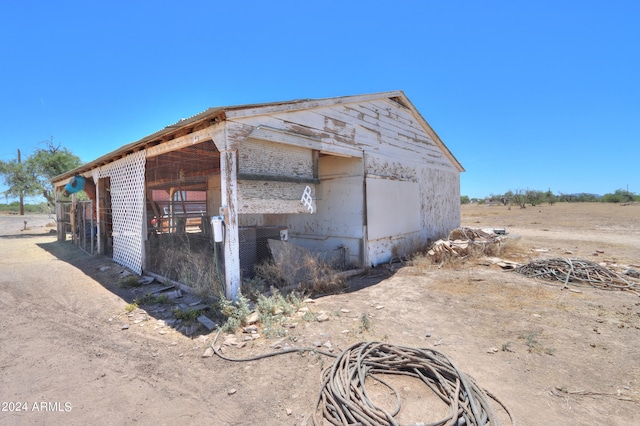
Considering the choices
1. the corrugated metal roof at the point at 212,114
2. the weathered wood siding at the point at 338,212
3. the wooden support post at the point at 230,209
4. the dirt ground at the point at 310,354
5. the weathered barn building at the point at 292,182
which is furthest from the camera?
the weathered wood siding at the point at 338,212

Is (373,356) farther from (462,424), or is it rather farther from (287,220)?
(287,220)

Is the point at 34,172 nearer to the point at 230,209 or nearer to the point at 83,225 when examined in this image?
the point at 83,225

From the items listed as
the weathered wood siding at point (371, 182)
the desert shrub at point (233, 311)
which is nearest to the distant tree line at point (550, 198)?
the weathered wood siding at point (371, 182)

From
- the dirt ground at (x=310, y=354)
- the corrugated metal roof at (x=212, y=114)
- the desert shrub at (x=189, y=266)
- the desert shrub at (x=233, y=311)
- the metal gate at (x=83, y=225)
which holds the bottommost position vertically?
the dirt ground at (x=310, y=354)

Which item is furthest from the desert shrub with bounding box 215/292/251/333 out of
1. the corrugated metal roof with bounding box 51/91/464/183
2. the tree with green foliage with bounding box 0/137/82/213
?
the tree with green foliage with bounding box 0/137/82/213

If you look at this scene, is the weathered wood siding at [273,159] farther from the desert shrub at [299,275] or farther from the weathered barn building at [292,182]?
the desert shrub at [299,275]

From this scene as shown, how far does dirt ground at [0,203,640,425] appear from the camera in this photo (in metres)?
2.54

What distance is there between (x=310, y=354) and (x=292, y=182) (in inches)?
131

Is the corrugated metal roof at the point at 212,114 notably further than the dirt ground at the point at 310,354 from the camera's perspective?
Yes

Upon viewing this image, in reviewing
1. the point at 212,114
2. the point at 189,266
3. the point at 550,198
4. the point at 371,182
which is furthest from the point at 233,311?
the point at 550,198

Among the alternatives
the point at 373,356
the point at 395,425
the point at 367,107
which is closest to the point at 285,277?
the point at 373,356

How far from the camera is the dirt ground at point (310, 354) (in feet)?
8.32

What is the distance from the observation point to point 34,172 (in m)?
17.8

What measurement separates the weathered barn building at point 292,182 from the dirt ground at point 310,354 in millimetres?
1530
